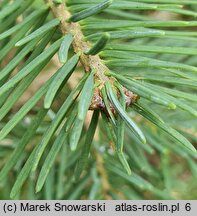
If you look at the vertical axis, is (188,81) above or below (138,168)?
below

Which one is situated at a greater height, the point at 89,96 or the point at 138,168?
the point at 138,168

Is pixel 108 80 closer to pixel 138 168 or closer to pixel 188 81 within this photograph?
pixel 188 81

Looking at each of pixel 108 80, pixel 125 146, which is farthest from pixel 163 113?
pixel 108 80

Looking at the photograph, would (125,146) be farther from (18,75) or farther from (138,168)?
(18,75)

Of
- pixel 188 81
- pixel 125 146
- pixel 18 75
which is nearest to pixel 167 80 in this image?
pixel 188 81

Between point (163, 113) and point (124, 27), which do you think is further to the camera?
point (163, 113)

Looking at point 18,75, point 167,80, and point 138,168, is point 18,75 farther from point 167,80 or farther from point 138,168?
point 138,168

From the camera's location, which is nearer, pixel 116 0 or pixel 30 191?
pixel 116 0

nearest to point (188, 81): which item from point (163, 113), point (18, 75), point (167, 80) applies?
point (167, 80)
